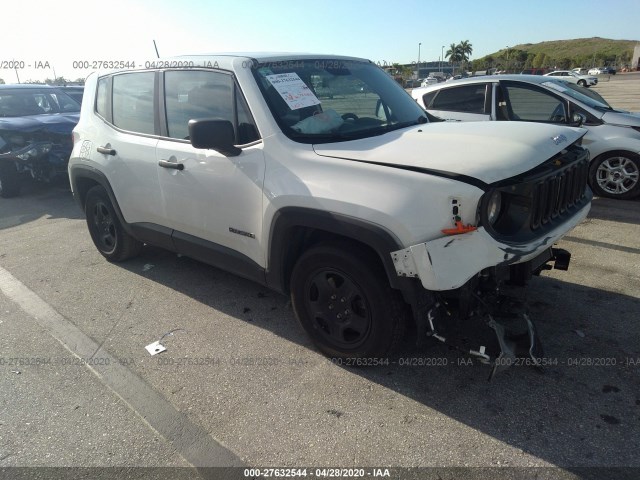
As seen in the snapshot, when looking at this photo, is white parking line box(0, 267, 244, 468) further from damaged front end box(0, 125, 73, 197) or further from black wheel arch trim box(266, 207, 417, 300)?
damaged front end box(0, 125, 73, 197)

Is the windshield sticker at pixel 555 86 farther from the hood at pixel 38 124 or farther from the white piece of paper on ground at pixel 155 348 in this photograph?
the hood at pixel 38 124

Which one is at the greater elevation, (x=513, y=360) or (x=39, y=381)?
(x=513, y=360)

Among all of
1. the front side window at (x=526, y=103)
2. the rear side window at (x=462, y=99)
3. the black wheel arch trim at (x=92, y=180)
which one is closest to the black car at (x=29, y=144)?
the black wheel arch trim at (x=92, y=180)

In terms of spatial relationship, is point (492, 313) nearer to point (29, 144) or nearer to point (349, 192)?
point (349, 192)

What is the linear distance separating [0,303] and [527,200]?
14.7 feet

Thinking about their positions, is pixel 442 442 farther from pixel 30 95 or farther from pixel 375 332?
pixel 30 95

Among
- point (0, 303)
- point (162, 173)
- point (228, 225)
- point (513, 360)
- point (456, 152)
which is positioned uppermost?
point (456, 152)

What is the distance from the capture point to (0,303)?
4305mm

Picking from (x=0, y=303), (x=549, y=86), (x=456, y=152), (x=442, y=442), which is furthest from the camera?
(x=549, y=86)

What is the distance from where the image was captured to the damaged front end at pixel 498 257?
2389mm

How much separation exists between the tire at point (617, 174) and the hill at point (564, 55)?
8833cm

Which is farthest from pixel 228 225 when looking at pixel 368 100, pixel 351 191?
pixel 368 100

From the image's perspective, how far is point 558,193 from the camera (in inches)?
114

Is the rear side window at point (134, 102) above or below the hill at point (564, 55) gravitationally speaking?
below
